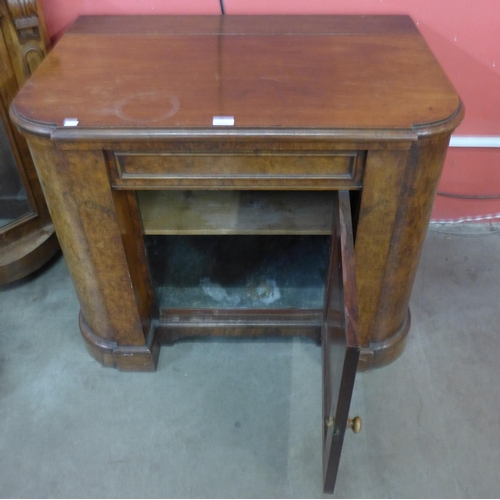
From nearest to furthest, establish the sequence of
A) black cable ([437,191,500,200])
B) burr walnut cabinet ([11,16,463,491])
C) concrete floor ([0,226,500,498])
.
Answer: burr walnut cabinet ([11,16,463,491]), concrete floor ([0,226,500,498]), black cable ([437,191,500,200])

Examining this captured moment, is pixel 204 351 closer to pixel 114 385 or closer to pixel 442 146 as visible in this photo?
pixel 114 385

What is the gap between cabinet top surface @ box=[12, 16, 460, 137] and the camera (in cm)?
94

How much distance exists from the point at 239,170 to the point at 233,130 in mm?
94

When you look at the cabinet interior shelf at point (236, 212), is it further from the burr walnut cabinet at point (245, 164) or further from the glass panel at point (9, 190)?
the glass panel at point (9, 190)

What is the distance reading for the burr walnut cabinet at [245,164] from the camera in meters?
0.93

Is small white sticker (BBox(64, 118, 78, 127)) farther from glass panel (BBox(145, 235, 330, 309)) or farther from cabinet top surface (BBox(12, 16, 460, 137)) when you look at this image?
glass panel (BBox(145, 235, 330, 309))

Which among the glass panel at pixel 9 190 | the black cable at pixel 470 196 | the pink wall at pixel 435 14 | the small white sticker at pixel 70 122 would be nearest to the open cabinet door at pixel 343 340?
the small white sticker at pixel 70 122

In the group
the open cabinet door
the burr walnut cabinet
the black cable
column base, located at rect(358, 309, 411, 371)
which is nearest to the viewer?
the open cabinet door

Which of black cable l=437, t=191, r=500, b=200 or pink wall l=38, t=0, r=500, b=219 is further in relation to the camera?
black cable l=437, t=191, r=500, b=200

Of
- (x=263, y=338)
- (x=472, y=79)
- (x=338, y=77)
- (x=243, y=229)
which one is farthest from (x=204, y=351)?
(x=472, y=79)

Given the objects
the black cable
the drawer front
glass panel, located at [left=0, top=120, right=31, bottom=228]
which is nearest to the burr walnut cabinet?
the drawer front

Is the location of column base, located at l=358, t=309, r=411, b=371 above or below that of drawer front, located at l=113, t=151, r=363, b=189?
below

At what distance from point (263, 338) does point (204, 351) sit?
17cm

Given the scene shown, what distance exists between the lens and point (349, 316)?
0.84 metres
